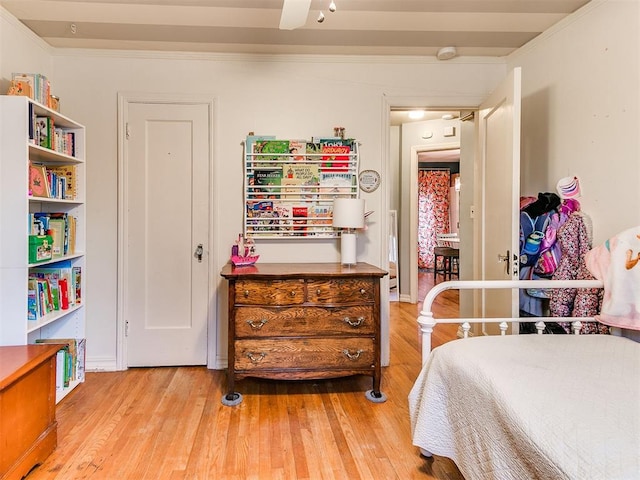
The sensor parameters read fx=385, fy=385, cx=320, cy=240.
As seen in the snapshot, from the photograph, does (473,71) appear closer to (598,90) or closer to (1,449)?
(598,90)

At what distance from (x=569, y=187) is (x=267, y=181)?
1964 mm

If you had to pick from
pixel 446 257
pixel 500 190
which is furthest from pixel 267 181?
pixel 446 257

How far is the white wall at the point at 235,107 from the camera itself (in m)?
2.87

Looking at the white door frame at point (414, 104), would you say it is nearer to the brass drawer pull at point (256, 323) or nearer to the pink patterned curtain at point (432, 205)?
the brass drawer pull at point (256, 323)

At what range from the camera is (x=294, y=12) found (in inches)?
69.9

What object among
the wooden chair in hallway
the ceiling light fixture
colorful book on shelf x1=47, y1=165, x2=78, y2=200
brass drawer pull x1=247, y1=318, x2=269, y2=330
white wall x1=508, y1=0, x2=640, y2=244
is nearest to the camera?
white wall x1=508, y1=0, x2=640, y2=244

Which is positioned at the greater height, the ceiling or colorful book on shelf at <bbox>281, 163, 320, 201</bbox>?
the ceiling

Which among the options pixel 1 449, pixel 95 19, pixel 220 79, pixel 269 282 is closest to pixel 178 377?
pixel 269 282

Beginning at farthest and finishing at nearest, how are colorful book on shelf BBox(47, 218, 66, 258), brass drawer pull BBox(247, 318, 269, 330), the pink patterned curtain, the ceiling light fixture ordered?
1. the pink patterned curtain
2. the ceiling light fixture
3. colorful book on shelf BBox(47, 218, 66, 258)
4. brass drawer pull BBox(247, 318, 269, 330)

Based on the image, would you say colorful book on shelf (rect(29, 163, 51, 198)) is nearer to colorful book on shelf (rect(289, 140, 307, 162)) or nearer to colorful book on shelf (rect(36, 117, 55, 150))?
colorful book on shelf (rect(36, 117, 55, 150))

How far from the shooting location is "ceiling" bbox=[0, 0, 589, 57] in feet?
7.47

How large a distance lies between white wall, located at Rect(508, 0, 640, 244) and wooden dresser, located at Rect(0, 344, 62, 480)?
9.56 feet

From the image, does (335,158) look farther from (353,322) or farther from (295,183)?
(353,322)

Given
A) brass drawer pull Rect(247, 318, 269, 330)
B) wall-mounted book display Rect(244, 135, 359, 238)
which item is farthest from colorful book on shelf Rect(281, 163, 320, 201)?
brass drawer pull Rect(247, 318, 269, 330)
